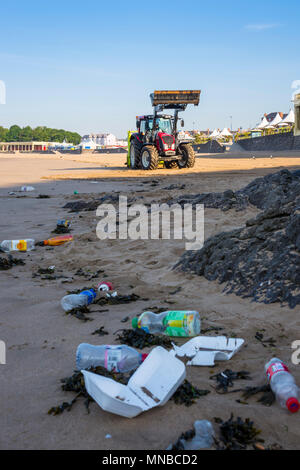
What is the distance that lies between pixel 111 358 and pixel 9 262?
2.93 meters

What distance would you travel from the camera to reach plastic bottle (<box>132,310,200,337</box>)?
2934 mm

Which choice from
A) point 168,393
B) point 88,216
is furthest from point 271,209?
point 88,216

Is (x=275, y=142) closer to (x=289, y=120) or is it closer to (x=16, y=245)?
(x=289, y=120)

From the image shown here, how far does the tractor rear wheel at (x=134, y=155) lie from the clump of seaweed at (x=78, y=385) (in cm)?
1710

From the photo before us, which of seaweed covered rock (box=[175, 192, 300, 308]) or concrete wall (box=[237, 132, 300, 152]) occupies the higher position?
concrete wall (box=[237, 132, 300, 152])

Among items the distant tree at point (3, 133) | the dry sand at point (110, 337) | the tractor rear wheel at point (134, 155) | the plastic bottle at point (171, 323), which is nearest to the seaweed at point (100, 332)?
the dry sand at point (110, 337)

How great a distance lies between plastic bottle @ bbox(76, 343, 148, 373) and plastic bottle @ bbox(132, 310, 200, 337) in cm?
53

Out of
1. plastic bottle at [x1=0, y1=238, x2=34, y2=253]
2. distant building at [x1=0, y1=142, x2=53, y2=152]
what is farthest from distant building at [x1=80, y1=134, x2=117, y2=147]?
plastic bottle at [x1=0, y1=238, x2=34, y2=253]

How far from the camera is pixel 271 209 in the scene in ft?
14.2

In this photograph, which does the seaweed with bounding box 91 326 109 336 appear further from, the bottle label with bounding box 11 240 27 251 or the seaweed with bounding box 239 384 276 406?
the bottle label with bounding box 11 240 27 251

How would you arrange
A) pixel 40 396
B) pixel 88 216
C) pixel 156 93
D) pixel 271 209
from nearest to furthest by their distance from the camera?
pixel 40 396 < pixel 271 209 < pixel 88 216 < pixel 156 93

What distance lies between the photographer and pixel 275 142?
39375 millimetres

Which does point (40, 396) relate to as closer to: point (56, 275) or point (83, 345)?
point (83, 345)
